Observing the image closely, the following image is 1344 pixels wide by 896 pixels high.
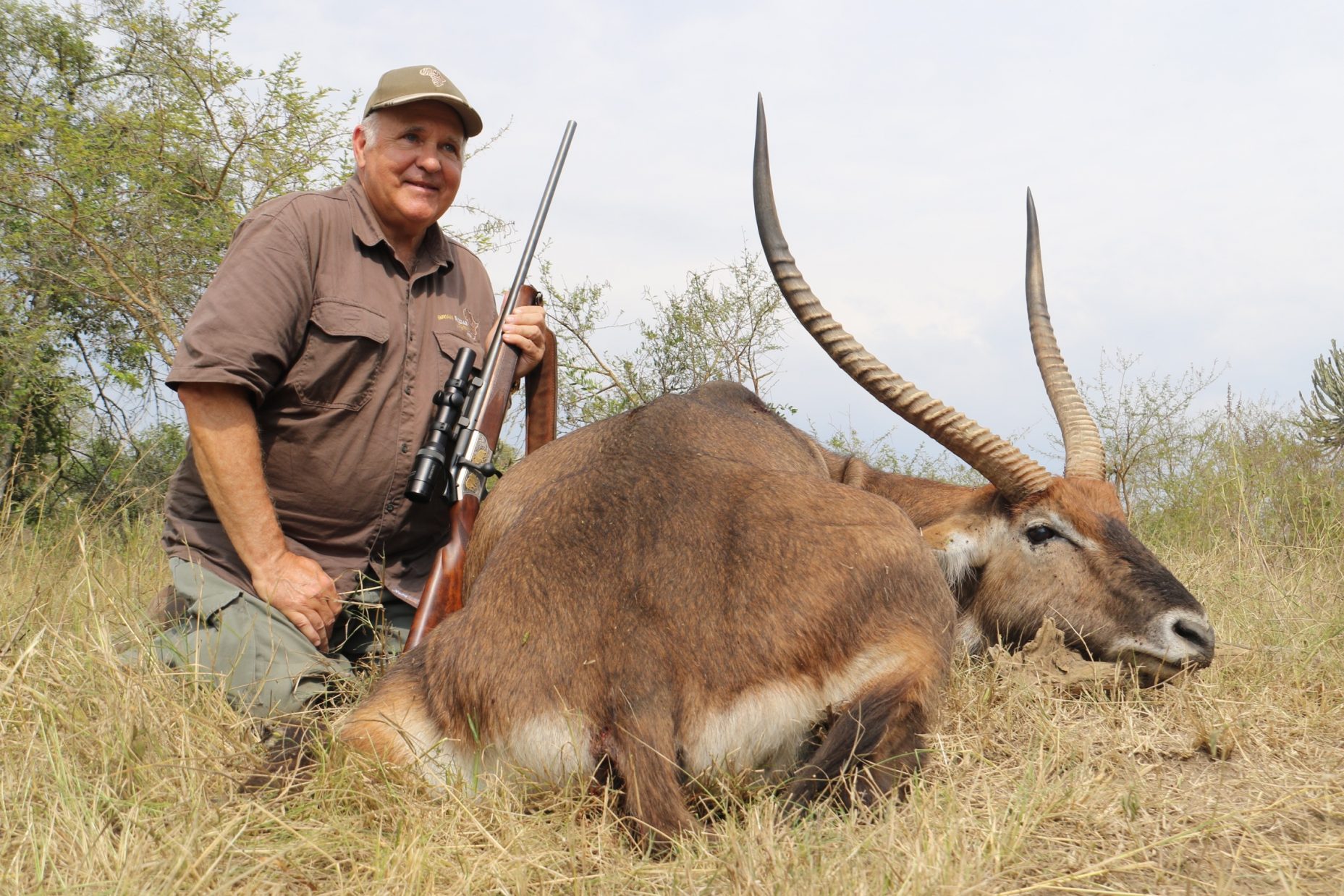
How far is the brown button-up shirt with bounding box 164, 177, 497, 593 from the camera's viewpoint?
11.1ft

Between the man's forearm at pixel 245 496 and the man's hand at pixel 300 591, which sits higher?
the man's forearm at pixel 245 496

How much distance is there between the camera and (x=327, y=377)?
3.54m

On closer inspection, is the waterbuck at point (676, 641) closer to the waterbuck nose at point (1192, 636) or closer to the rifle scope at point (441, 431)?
the rifle scope at point (441, 431)

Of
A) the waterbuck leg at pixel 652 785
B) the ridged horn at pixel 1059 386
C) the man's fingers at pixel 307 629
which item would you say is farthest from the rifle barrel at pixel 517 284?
the ridged horn at pixel 1059 386

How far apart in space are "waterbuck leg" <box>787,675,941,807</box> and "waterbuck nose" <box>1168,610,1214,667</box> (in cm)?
150

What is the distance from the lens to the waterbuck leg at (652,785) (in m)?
2.08

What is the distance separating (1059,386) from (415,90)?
3.12 metres

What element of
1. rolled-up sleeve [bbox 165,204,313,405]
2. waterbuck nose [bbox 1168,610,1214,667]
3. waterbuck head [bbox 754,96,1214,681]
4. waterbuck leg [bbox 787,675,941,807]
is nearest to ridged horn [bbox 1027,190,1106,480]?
waterbuck head [bbox 754,96,1214,681]

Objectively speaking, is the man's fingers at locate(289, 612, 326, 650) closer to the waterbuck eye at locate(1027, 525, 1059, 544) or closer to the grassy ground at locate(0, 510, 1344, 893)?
the grassy ground at locate(0, 510, 1344, 893)

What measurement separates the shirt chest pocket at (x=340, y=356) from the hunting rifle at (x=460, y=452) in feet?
0.89

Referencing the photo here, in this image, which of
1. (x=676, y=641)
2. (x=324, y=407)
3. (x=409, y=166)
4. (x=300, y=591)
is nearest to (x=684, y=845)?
(x=676, y=641)

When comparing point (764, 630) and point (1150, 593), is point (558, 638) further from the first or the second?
point (1150, 593)

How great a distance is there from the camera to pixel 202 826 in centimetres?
211

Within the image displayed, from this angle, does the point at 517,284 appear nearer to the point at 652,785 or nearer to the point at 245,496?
the point at 245,496
